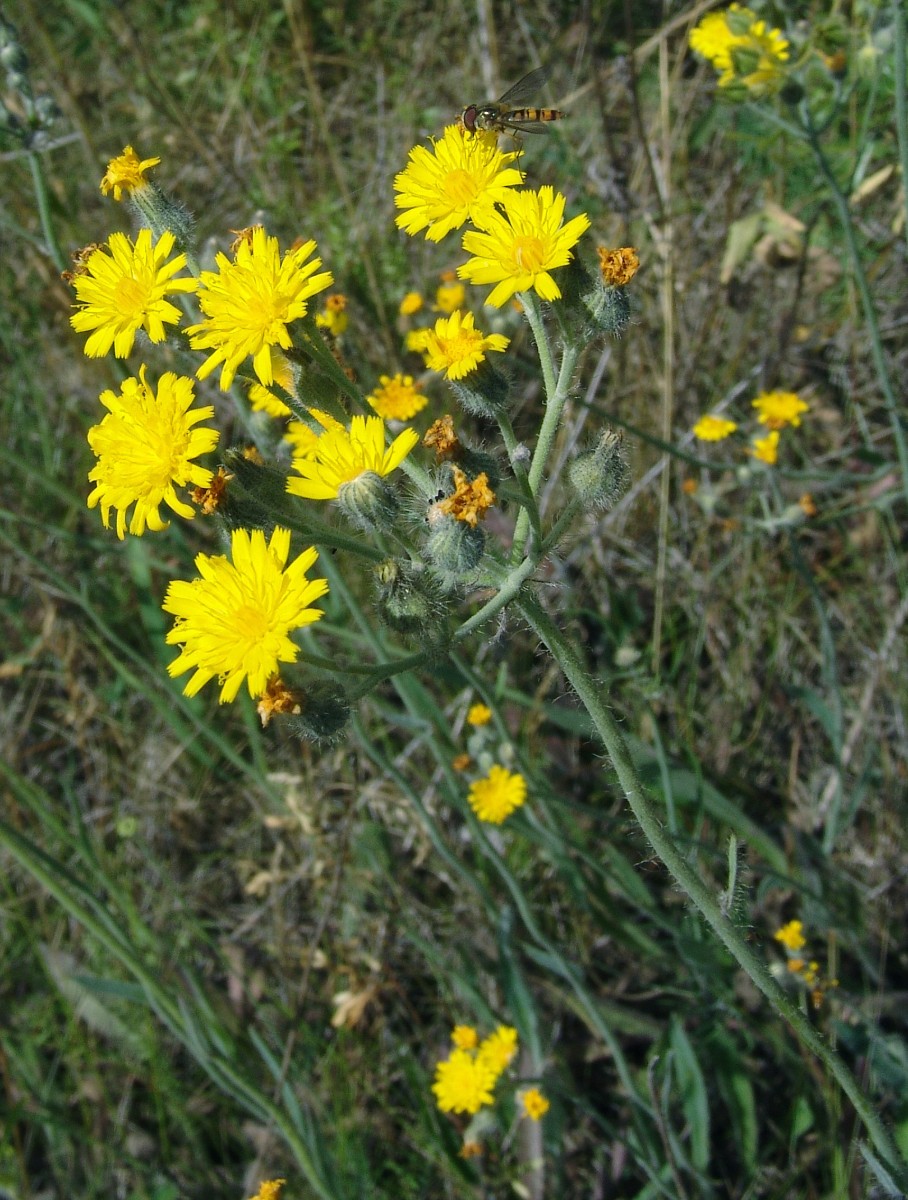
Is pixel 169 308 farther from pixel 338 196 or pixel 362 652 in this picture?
pixel 338 196

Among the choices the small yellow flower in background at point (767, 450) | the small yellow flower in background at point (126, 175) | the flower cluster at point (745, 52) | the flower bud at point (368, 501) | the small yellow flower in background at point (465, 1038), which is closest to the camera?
the flower bud at point (368, 501)

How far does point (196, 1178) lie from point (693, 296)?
3712 millimetres

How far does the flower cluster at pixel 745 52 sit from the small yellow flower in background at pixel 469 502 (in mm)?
2038

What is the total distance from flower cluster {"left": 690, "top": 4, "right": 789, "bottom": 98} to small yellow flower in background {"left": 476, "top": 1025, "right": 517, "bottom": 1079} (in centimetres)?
280

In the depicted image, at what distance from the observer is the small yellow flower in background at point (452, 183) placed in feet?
6.07

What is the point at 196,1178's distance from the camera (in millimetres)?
3127

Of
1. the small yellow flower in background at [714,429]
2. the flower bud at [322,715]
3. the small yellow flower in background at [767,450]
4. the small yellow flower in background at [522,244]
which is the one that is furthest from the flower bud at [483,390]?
the small yellow flower in background at [714,429]

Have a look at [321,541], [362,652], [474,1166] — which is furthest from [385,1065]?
[321,541]

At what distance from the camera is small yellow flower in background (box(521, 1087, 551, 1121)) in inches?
106

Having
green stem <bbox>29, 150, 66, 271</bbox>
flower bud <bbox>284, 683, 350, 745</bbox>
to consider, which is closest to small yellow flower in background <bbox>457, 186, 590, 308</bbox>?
flower bud <bbox>284, 683, 350, 745</bbox>

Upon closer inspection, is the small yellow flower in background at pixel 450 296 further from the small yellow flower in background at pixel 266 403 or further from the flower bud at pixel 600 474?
the flower bud at pixel 600 474

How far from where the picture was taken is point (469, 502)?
→ 1667 millimetres

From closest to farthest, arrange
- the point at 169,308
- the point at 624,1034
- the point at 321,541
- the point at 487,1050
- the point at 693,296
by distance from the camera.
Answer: the point at 321,541 < the point at 169,308 < the point at 487,1050 < the point at 624,1034 < the point at 693,296

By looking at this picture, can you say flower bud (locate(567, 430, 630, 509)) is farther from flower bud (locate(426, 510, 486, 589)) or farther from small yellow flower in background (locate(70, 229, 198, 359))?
small yellow flower in background (locate(70, 229, 198, 359))
